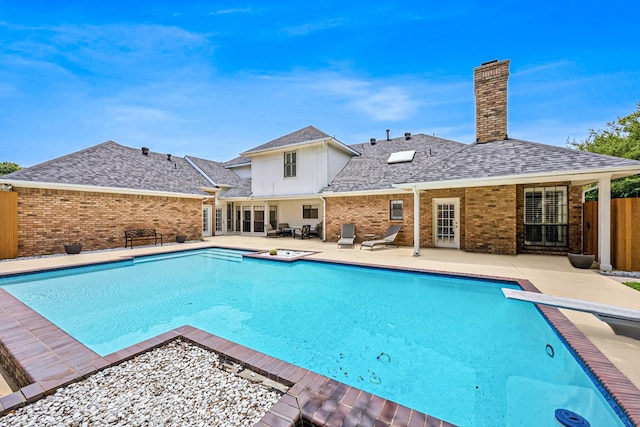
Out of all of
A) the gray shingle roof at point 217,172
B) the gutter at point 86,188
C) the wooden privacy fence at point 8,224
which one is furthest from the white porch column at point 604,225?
the gray shingle roof at point 217,172

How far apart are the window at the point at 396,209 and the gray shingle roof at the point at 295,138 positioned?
20.7 feet

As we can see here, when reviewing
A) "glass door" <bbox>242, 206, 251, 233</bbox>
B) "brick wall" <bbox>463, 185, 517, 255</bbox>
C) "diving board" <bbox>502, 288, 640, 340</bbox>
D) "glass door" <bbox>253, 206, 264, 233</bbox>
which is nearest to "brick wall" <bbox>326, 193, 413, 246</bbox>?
"brick wall" <bbox>463, 185, 517, 255</bbox>

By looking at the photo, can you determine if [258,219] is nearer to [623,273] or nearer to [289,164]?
[289,164]

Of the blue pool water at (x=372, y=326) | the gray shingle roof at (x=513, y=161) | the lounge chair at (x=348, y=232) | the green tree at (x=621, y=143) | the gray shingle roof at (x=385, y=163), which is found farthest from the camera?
the green tree at (x=621, y=143)

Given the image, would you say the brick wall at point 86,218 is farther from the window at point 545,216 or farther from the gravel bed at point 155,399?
the window at point 545,216

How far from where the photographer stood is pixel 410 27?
10273mm

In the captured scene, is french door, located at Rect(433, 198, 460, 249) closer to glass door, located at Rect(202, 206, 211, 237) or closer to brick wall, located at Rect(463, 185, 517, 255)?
brick wall, located at Rect(463, 185, 517, 255)

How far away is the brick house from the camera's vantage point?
30.7 feet

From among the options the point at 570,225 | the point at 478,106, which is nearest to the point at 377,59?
the point at 478,106

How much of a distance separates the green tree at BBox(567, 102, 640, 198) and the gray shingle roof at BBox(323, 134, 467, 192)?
30.8 feet

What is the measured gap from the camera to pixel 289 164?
16938mm

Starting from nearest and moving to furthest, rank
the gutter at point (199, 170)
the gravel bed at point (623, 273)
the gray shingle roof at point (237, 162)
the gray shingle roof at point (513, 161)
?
1. the gravel bed at point (623, 273)
2. the gray shingle roof at point (513, 161)
3. the gutter at point (199, 170)
4. the gray shingle roof at point (237, 162)

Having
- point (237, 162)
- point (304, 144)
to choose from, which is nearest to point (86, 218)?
point (304, 144)

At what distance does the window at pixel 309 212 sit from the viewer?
17688 millimetres
